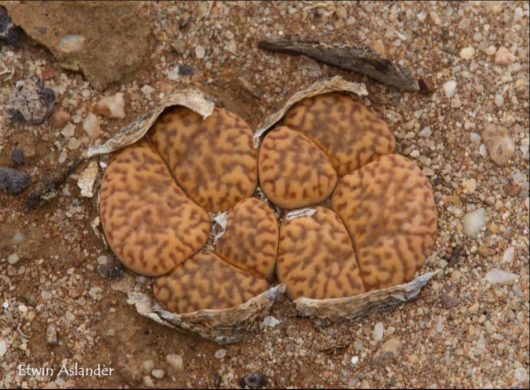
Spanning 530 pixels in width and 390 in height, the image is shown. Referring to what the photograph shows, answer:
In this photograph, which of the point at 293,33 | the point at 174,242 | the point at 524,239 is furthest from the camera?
the point at 293,33

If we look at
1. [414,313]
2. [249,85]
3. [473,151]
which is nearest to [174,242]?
[249,85]

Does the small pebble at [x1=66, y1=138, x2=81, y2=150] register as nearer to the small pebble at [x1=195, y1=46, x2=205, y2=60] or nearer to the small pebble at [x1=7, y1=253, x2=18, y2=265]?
the small pebble at [x1=7, y1=253, x2=18, y2=265]

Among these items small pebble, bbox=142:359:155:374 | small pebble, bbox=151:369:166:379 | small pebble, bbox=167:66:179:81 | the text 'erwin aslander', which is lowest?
the text 'erwin aslander'

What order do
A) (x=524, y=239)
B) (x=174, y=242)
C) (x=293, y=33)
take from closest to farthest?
(x=174, y=242) < (x=524, y=239) < (x=293, y=33)

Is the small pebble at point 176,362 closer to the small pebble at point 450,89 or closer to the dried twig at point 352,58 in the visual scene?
the dried twig at point 352,58

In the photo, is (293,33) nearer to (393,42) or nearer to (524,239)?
(393,42)

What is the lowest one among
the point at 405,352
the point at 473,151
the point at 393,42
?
the point at 405,352

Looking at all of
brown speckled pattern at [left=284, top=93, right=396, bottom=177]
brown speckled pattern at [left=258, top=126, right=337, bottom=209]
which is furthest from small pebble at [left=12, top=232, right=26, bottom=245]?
brown speckled pattern at [left=284, top=93, right=396, bottom=177]
